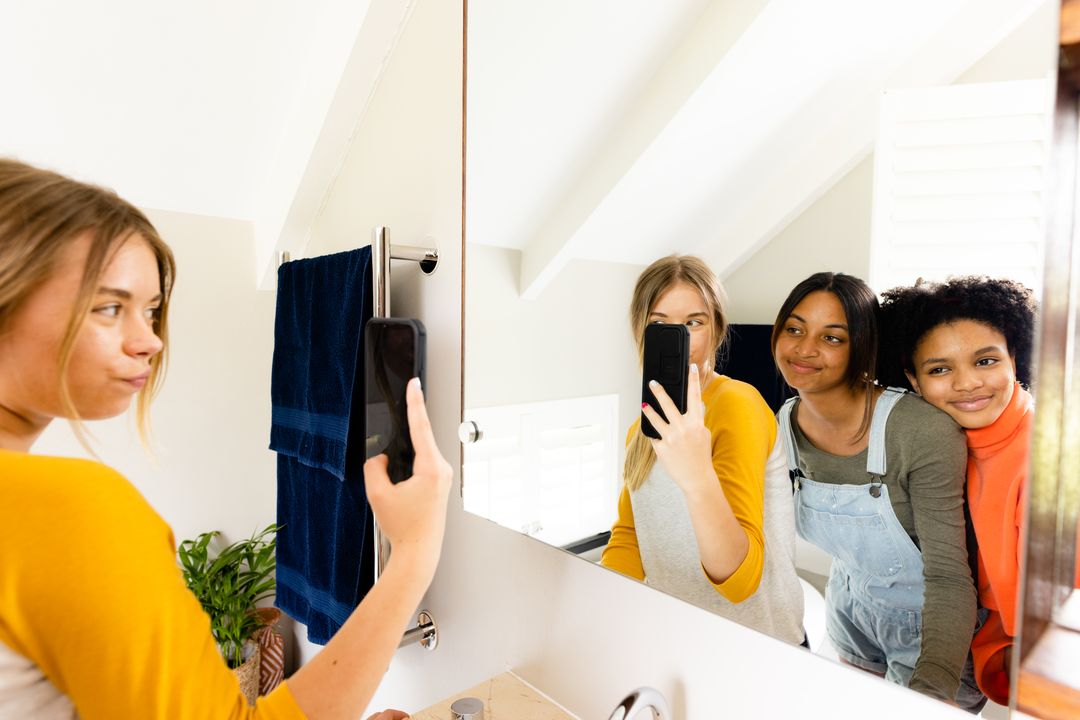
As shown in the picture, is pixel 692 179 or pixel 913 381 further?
pixel 692 179

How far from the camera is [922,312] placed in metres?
0.46

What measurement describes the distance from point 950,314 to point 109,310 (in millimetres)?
824

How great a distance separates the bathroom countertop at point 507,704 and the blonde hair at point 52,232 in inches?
22.7

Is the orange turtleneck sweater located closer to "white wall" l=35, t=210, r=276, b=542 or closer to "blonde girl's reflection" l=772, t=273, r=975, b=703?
"blonde girl's reflection" l=772, t=273, r=975, b=703

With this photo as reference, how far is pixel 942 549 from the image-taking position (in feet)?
1.51

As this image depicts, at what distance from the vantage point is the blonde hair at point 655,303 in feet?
1.93

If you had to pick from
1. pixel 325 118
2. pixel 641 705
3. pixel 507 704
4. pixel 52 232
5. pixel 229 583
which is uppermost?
pixel 325 118

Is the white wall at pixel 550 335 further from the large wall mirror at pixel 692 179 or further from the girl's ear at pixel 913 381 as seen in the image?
the girl's ear at pixel 913 381

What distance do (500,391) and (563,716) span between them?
458 millimetres

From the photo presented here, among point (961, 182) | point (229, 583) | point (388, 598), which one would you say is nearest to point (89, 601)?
point (388, 598)

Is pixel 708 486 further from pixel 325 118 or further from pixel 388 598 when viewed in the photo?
pixel 325 118

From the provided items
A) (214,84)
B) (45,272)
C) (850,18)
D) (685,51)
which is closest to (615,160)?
(685,51)

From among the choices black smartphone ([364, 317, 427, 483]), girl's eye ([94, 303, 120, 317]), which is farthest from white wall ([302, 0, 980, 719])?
girl's eye ([94, 303, 120, 317])

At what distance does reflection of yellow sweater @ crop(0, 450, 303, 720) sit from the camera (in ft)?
1.35
